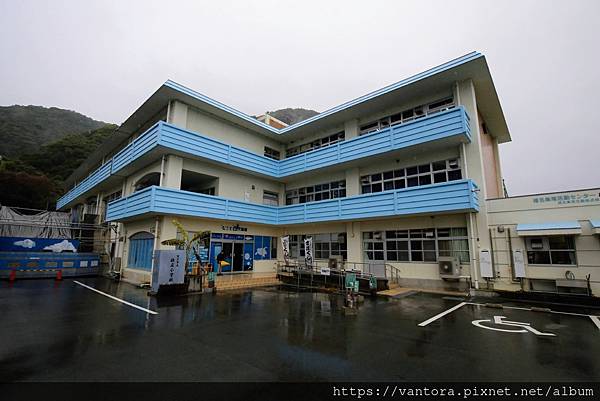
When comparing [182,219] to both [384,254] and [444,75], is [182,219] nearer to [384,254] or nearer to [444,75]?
[384,254]

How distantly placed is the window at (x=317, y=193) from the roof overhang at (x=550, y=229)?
8966 millimetres

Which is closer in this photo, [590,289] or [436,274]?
[590,289]

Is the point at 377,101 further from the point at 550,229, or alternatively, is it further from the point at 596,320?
the point at 596,320

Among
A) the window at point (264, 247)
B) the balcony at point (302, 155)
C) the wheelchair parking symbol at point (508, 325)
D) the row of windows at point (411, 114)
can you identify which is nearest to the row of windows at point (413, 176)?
the balcony at point (302, 155)

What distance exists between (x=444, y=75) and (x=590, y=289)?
1032 centimetres

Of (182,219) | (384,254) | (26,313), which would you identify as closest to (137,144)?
(182,219)

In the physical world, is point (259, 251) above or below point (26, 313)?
above

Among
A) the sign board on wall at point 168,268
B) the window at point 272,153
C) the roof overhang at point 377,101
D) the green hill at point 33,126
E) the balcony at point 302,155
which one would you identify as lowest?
the sign board on wall at point 168,268

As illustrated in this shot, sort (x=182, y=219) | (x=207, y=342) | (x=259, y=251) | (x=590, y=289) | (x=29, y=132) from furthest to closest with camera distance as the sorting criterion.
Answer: (x=29, y=132) → (x=259, y=251) → (x=182, y=219) → (x=590, y=289) → (x=207, y=342)

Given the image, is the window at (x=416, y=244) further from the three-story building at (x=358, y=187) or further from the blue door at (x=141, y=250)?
the blue door at (x=141, y=250)

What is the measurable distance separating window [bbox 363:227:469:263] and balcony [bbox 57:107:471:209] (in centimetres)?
436

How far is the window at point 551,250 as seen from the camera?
34.9 ft

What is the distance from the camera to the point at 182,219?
15.0m

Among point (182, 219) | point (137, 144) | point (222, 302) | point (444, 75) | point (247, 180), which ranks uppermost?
point (444, 75)
